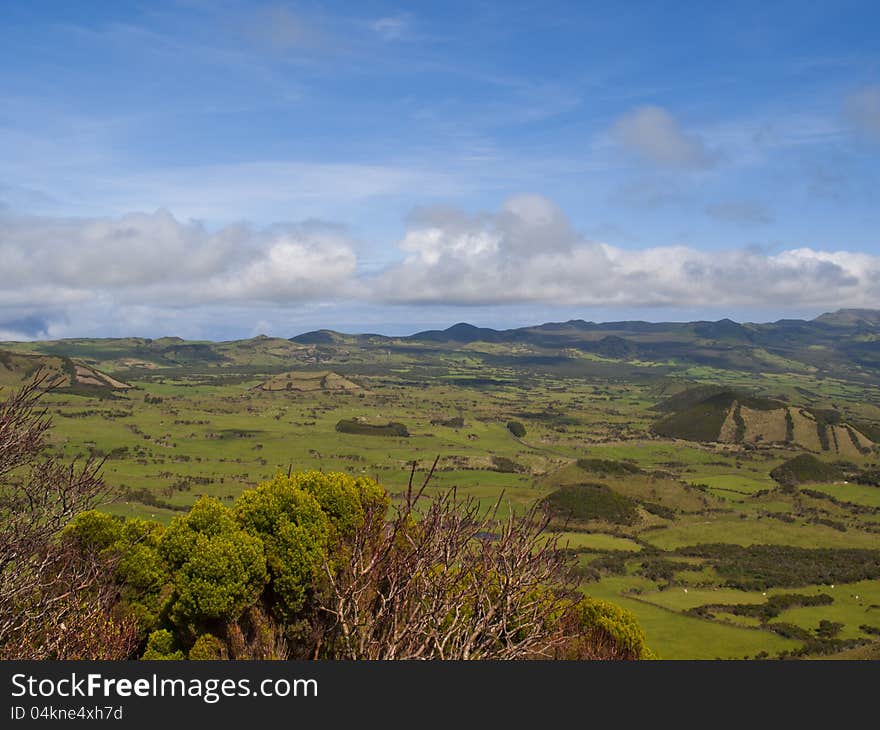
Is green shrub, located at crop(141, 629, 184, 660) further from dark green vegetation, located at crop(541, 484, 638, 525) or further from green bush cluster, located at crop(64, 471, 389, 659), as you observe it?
dark green vegetation, located at crop(541, 484, 638, 525)

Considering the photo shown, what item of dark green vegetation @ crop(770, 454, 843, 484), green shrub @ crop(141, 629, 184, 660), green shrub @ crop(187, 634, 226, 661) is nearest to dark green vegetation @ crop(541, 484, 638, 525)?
dark green vegetation @ crop(770, 454, 843, 484)

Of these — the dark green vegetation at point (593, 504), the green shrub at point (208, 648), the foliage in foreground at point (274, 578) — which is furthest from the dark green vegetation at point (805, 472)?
the green shrub at point (208, 648)

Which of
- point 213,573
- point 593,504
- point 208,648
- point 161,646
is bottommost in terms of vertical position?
point 593,504

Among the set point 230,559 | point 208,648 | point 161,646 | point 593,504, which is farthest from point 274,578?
point 593,504

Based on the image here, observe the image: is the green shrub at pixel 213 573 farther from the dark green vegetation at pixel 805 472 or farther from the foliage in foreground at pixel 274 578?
the dark green vegetation at pixel 805 472

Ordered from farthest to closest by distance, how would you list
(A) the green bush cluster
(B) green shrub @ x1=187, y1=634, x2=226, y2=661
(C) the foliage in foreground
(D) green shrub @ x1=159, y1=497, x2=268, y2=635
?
(A) the green bush cluster → (D) green shrub @ x1=159, y1=497, x2=268, y2=635 → (B) green shrub @ x1=187, y1=634, x2=226, y2=661 → (C) the foliage in foreground

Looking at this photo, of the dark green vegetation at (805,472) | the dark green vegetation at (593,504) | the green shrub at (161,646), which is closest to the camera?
the green shrub at (161,646)

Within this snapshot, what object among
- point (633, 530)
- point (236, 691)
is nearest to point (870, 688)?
point (236, 691)

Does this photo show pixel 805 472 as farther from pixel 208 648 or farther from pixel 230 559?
pixel 208 648

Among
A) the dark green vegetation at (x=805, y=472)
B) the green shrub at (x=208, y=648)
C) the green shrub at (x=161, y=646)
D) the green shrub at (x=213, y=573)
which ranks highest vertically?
the green shrub at (x=213, y=573)

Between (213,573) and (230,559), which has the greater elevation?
(230,559)

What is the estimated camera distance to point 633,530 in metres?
110

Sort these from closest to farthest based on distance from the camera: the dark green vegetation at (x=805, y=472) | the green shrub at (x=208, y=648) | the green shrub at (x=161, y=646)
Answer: the green shrub at (x=208, y=648), the green shrub at (x=161, y=646), the dark green vegetation at (x=805, y=472)

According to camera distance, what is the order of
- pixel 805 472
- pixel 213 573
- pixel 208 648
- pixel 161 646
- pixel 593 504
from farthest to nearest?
pixel 805 472 → pixel 593 504 → pixel 161 646 → pixel 213 573 → pixel 208 648
